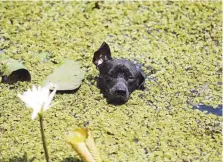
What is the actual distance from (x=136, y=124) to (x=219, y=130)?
47 centimetres

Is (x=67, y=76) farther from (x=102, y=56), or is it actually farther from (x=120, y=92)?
(x=120, y=92)

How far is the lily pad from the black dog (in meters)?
0.14

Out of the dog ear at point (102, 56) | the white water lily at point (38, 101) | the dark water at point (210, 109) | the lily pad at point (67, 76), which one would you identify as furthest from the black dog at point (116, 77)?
the white water lily at point (38, 101)

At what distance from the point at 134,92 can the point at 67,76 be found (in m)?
0.43

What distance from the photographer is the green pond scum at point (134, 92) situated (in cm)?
264

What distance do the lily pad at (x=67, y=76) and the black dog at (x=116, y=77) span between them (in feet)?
0.46

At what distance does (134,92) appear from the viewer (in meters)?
3.01

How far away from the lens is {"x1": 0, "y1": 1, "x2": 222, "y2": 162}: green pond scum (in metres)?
2.64

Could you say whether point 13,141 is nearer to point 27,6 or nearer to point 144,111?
point 144,111

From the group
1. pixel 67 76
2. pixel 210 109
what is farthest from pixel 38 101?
pixel 210 109

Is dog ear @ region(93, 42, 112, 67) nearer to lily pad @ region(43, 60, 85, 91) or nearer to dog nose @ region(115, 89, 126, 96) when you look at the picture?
lily pad @ region(43, 60, 85, 91)

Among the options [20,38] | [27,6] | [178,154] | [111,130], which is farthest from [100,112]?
[27,6]

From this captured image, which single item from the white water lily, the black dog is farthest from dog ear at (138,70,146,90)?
the white water lily

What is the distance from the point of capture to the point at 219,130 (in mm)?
2791
